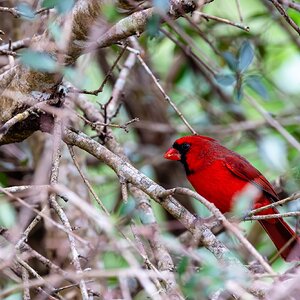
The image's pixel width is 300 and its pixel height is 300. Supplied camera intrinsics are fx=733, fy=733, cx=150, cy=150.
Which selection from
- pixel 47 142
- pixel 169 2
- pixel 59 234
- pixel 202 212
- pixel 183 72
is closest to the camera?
pixel 169 2

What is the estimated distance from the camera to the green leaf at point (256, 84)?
4.35 m

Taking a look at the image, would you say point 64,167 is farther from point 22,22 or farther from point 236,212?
point 236,212

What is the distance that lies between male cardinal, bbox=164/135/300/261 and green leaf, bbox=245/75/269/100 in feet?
1.33

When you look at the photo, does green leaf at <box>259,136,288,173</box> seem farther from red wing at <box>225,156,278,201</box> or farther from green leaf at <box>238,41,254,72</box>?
green leaf at <box>238,41,254,72</box>

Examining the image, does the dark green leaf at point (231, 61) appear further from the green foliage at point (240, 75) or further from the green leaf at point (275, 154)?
the green leaf at point (275, 154)

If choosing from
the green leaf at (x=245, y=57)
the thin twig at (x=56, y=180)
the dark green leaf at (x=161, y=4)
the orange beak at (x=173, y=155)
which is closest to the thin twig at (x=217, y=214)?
the thin twig at (x=56, y=180)

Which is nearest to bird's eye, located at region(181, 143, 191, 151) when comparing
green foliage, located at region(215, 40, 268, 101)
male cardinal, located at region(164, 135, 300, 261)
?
male cardinal, located at region(164, 135, 300, 261)

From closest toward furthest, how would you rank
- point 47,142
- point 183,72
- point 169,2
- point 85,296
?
1. point 85,296
2. point 169,2
3. point 47,142
4. point 183,72

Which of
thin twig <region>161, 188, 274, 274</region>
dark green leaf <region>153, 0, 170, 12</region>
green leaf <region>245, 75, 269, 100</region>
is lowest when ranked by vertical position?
thin twig <region>161, 188, 274, 274</region>

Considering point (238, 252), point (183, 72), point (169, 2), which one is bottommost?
point (238, 252)

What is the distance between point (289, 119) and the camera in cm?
500

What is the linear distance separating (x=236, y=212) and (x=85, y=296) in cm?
54

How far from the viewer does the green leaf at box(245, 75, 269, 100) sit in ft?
14.3

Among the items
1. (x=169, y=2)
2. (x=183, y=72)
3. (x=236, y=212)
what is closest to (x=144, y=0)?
(x=169, y=2)
